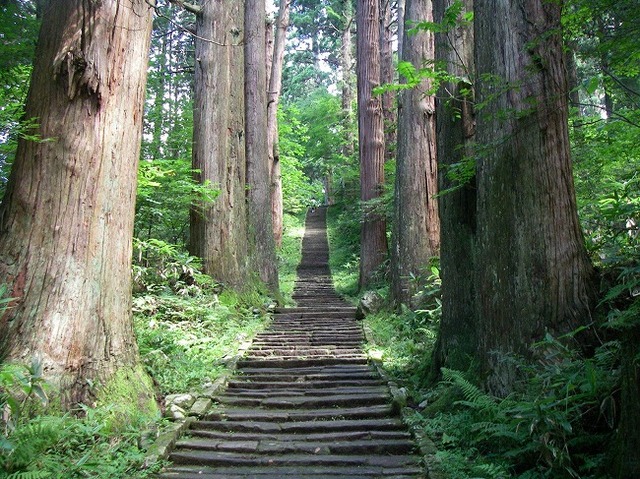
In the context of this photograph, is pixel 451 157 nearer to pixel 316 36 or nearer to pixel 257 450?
pixel 257 450

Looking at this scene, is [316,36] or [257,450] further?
[316,36]

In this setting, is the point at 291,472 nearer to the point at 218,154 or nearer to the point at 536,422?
the point at 536,422

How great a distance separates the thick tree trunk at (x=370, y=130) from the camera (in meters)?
15.9

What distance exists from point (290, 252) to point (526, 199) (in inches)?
867

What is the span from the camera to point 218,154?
441 inches

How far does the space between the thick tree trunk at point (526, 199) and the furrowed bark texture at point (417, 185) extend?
20.9ft

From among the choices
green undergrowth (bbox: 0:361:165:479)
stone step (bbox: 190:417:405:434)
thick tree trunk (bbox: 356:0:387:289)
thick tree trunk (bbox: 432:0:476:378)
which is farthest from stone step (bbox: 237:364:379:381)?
thick tree trunk (bbox: 356:0:387:289)

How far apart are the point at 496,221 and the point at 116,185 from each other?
3677 mm

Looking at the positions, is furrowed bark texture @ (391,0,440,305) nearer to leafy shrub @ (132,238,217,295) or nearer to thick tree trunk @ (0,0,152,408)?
leafy shrub @ (132,238,217,295)

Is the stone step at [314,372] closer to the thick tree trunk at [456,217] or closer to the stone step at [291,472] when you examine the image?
the thick tree trunk at [456,217]

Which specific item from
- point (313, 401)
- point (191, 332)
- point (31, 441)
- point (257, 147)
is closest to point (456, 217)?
point (313, 401)

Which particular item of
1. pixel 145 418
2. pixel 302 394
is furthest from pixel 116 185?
pixel 302 394

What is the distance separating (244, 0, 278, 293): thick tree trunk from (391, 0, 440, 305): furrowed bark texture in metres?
4.39

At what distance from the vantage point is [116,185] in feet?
17.1
